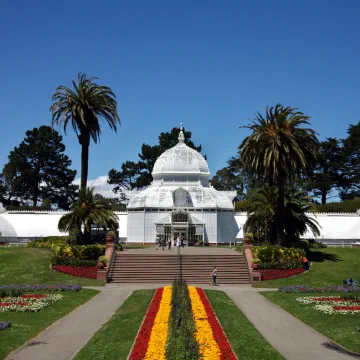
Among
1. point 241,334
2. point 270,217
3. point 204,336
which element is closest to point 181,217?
point 270,217

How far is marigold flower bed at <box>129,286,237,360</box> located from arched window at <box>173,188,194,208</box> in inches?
1376

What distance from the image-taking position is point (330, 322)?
22.4 metres

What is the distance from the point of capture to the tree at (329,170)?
313ft

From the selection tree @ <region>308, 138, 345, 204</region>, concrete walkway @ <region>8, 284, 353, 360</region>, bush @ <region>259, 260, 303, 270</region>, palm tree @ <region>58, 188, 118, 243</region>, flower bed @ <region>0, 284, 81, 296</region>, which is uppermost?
tree @ <region>308, 138, 345, 204</region>

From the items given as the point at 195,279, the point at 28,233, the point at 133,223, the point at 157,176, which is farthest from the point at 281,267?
the point at 28,233

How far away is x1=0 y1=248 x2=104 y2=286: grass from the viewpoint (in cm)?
3709

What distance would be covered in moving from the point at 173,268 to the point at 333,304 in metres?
16.6

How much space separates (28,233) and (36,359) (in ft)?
168

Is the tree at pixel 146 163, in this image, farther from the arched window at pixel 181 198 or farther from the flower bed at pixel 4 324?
the flower bed at pixel 4 324

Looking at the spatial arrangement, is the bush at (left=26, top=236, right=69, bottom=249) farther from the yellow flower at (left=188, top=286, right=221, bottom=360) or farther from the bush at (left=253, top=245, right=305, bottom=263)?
the yellow flower at (left=188, top=286, right=221, bottom=360)

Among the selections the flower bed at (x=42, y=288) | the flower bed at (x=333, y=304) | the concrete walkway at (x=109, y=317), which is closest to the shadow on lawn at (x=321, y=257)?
the concrete walkway at (x=109, y=317)

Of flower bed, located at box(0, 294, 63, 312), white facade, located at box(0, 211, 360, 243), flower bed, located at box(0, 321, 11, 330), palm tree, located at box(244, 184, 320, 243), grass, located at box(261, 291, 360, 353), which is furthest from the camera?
white facade, located at box(0, 211, 360, 243)

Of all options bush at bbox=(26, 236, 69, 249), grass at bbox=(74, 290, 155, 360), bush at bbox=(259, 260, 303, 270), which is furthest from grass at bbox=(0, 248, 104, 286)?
bush at bbox=(259, 260, 303, 270)

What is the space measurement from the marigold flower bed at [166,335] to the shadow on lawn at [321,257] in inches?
832
